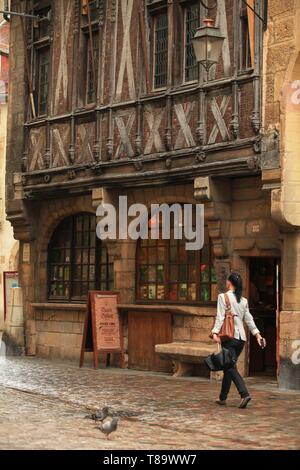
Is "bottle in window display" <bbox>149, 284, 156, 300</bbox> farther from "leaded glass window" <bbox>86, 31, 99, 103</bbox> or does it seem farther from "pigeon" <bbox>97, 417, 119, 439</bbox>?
"pigeon" <bbox>97, 417, 119, 439</bbox>

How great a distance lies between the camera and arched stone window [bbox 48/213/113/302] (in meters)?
17.7

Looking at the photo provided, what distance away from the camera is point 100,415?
9680mm

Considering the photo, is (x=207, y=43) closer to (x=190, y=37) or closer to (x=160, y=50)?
(x=190, y=37)

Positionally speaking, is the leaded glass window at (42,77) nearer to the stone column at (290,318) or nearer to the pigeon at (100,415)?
the stone column at (290,318)

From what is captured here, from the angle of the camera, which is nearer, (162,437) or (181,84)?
(162,437)

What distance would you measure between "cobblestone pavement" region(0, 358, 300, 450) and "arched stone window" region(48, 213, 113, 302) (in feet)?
8.62

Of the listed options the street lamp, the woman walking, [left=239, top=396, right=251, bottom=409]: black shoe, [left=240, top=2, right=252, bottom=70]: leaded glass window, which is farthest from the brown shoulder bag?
[left=240, top=2, right=252, bottom=70]: leaded glass window

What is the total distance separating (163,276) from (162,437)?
7.27 m

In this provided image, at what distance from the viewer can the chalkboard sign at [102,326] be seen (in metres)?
16.0

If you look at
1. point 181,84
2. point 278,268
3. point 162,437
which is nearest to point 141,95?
point 181,84

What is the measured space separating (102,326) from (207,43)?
5.18 meters

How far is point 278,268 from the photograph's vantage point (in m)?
14.4

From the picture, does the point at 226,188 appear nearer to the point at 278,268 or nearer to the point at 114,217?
the point at 278,268

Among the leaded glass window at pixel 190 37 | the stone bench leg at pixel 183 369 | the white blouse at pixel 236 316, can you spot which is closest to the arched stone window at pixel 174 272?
the stone bench leg at pixel 183 369
